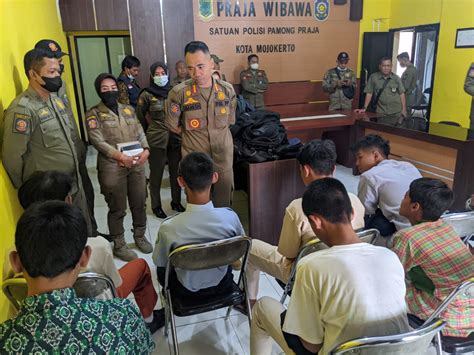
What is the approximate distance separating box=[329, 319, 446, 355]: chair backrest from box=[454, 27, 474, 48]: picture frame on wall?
19.7 feet

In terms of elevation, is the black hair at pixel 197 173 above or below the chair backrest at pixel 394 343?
above

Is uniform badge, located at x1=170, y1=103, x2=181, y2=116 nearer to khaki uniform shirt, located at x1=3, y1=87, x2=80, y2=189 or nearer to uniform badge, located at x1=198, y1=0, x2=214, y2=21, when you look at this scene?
khaki uniform shirt, located at x1=3, y1=87, x2=80, y2=189

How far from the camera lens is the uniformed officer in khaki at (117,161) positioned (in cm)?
262

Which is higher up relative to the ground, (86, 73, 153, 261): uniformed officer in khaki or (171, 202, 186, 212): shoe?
(86, 73, 153, 261): uniformed officer in khaki

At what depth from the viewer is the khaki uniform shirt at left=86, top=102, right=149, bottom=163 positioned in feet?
8.61

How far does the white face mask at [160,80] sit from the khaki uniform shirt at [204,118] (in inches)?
33.6

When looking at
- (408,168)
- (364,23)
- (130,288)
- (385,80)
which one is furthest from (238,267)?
(364,23)

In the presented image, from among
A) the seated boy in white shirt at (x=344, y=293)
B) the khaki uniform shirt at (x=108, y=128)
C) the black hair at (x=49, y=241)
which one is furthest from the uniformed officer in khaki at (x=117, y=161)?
the seated boy in white shirt at (x=344, y=293)

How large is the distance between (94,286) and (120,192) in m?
1.40

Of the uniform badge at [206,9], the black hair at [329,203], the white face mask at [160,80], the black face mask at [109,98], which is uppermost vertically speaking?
the uniform badge at [206,9]

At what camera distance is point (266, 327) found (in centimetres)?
149

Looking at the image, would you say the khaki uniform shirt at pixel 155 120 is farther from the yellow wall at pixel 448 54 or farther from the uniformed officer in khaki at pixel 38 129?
the yellow wall at pixel 448 54

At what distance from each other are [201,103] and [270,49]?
178 inches

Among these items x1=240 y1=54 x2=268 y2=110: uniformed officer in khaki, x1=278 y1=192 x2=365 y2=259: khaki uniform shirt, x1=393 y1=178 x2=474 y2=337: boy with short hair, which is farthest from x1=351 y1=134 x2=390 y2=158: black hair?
x1=240 y1=54 x2=268 y2=110: uniformed officer in khaki
